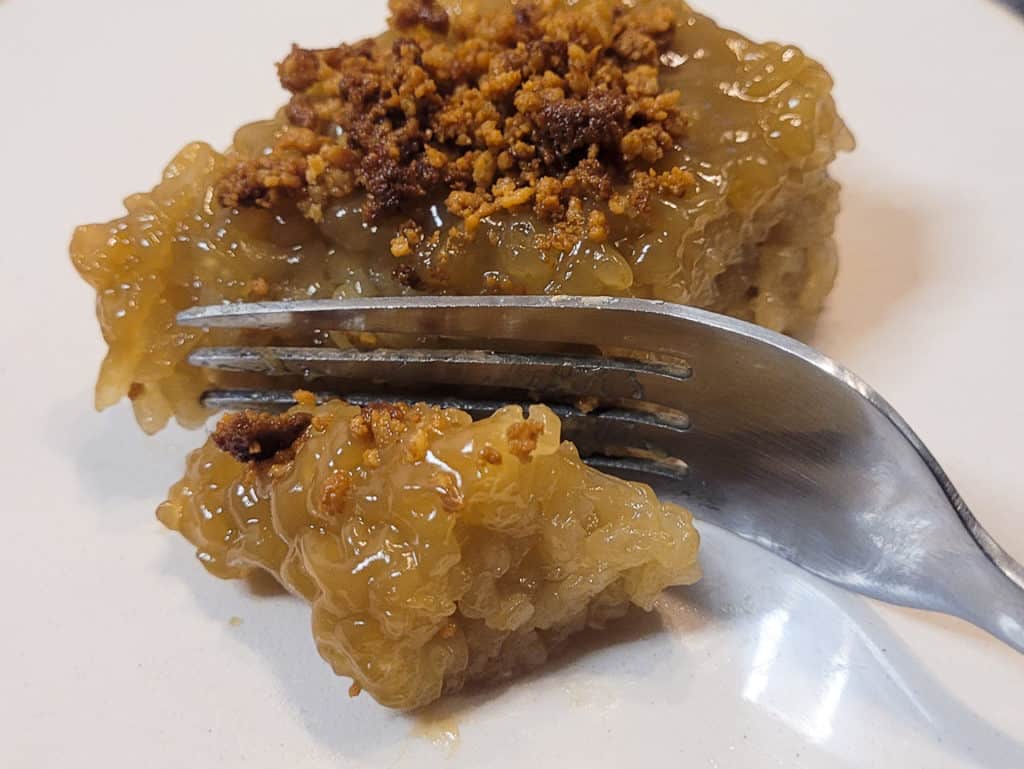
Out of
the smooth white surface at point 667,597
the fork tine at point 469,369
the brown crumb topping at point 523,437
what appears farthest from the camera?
the fork tine at point 469,369

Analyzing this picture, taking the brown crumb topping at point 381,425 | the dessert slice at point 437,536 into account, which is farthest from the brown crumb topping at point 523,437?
the brown crumb topping at point 381,425

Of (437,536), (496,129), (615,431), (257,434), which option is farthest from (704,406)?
(257,434)

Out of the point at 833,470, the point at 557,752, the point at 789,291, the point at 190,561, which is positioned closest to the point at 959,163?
the point at 789,291

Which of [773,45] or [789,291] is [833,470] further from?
[773,45]

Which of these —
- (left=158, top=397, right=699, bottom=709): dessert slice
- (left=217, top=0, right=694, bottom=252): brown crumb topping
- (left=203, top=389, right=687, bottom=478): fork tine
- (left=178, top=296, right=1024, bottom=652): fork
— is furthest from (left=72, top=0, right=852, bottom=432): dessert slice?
(left=158, top=397, right=699, bottom=709): dessert slice

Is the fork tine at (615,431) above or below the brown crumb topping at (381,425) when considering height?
below

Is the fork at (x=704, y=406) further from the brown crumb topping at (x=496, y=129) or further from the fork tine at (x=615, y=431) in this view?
the brown crumb topping at (x=496, y=129)

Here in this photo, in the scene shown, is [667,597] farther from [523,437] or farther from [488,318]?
[488,318]
